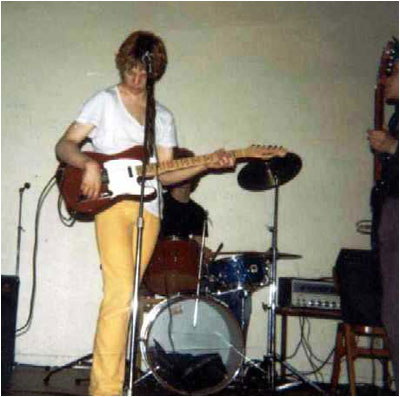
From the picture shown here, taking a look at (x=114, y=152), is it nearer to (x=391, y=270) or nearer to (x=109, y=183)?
(x=109, y=183)

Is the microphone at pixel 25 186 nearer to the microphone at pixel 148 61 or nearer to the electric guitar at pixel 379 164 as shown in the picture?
the microphone at pixel 148 61

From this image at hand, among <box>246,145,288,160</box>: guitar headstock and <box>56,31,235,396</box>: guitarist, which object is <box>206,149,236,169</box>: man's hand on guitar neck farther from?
<box>246,145,288,160</box>: guitar headstock

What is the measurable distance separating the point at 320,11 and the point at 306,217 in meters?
1.86

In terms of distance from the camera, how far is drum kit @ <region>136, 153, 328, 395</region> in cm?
322

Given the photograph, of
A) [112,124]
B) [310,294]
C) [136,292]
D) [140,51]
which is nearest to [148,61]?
[140,51]

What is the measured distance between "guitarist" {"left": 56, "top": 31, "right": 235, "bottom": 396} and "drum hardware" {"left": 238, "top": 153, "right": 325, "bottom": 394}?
0.60m

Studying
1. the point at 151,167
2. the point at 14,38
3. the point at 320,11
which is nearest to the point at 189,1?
the point at 320,11

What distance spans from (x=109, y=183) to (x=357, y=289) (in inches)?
67.4

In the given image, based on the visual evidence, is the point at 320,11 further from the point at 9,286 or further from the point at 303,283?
the point at 9,286

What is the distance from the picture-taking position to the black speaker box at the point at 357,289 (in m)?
3.29

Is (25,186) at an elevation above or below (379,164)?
above

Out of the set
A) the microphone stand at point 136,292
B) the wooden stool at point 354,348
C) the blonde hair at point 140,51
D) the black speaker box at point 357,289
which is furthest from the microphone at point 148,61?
the wooden stool at point 354,348

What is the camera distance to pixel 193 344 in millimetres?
3377

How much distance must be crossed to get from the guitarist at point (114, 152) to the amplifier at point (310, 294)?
1.38 meters
